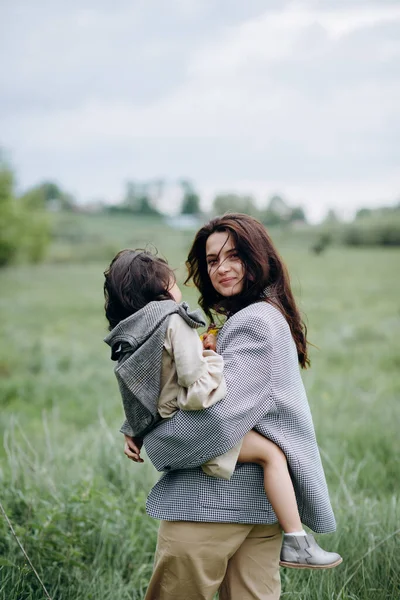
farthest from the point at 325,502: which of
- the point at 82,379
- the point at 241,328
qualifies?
the point at 82,379

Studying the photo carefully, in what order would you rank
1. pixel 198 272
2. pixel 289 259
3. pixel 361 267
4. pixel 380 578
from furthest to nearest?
pixel 361 267
pixel 289 259
pixel 380 578
pixel 198 272

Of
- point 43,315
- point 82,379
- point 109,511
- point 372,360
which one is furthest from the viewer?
point 43,315

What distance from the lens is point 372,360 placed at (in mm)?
8945

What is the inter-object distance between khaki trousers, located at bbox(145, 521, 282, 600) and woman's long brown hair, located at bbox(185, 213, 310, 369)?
2.28 feet

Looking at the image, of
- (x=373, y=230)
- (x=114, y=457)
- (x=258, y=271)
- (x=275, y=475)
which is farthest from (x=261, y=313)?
(x=373, y=230)

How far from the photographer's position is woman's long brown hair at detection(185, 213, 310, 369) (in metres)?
2.28

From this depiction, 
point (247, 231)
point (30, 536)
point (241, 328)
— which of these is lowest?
point (30, 536)

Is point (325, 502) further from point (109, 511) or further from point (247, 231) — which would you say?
point (109, 511)

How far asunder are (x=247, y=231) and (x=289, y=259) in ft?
49.6

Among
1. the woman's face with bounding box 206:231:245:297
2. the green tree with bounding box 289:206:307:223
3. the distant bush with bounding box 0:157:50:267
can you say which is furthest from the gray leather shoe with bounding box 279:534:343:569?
the distant bush with bounding box 0:157:50:267

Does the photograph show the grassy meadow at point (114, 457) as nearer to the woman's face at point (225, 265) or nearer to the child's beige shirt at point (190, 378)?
the woman's face at point (225, 265)

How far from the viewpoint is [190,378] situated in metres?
1.93

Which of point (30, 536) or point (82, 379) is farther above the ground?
point (30, 536)

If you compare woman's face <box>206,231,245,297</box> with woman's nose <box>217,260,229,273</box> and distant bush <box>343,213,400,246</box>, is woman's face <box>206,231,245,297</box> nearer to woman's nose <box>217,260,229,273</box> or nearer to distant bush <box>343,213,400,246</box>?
woman's nose <box>217,260,229,273</box>
